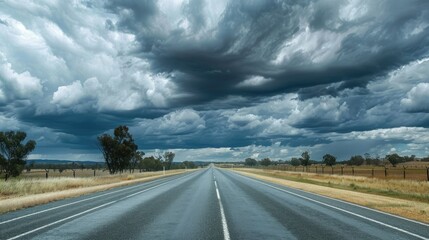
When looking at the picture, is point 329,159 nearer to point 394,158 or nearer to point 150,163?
point 394,158

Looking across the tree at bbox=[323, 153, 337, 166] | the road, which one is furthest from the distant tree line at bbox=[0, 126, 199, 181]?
the tree at bbox=[323, 153, 337, 166]

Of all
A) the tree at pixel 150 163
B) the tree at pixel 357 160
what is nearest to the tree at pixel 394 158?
the tree at pixel 357 160

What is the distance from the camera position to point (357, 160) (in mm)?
191125

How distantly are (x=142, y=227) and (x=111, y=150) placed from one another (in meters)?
81.1

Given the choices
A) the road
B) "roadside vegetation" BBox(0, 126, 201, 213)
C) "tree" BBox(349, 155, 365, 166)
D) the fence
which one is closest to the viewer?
the road

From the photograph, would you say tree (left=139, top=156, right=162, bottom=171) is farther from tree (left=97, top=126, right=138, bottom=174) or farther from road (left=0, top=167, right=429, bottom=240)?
road (left=0, top=167, right=429, bottom=240)

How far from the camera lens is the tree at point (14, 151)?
65.1 meters

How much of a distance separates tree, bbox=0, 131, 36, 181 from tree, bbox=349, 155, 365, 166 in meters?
157

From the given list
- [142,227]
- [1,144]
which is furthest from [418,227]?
[1,144]

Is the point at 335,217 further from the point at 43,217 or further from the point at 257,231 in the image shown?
the point at 43,217

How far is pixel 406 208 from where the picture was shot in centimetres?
1784

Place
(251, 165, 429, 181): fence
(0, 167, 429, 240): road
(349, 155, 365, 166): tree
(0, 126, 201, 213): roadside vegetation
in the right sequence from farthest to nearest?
1. (349, 155, 365, 166): tree
2. (251, 165, 429, 181): fence
3. (0, 126, 201, 213): roadside vegetation
4. (0, 167, 429, 240): road

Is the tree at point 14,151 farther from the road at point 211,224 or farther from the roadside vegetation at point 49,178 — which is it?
the road at point 211,224

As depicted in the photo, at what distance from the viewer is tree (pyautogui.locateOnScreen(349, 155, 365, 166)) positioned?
626 feet
